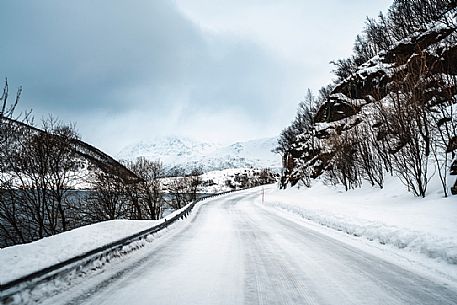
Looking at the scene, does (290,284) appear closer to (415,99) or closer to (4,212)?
(415,99)

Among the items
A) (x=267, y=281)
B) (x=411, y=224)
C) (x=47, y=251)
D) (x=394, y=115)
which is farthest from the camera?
(x=394, y=115)

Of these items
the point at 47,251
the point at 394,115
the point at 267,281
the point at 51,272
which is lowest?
the point at 267,281

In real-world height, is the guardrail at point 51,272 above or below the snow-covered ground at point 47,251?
below

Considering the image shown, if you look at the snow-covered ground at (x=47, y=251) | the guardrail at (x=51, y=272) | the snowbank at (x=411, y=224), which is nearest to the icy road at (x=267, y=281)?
the guardrail at (x=51, y=272)

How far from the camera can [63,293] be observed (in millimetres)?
4855

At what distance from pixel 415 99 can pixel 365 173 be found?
13028 millimetres

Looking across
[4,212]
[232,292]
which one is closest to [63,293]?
[232,292]

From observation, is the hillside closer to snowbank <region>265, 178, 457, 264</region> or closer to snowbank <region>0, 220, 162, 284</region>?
snowbank <region>265, 178, 457, 264</region>

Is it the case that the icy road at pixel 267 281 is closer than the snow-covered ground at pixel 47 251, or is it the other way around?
the icy road at pixel 267 281

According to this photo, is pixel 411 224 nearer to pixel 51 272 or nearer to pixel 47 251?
pixel 51 272

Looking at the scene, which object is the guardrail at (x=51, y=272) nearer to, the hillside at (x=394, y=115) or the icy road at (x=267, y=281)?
the icy road at (x=267, y=281)

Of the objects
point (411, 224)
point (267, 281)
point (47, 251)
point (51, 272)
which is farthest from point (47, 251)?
point (411, 224)

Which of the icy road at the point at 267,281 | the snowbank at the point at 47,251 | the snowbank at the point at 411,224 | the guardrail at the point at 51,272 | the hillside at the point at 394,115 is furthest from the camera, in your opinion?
the hillside at the point at 394,115

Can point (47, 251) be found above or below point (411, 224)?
above
